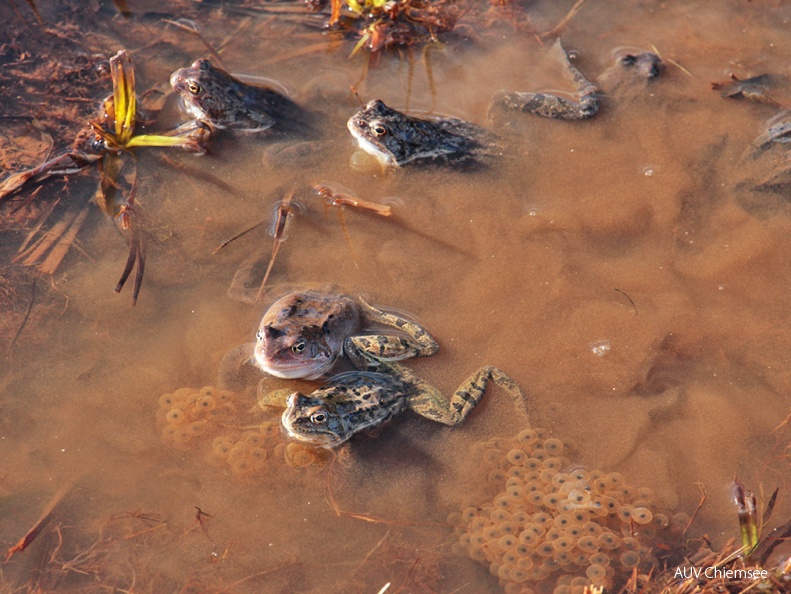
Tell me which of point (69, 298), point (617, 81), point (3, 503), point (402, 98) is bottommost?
point (3, 503)

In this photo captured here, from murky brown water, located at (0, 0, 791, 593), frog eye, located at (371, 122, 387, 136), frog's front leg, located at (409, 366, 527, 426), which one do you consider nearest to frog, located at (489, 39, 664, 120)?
murky brown water, located at (0, 0, 791, 593)

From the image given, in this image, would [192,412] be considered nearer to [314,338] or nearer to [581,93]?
[314,338]

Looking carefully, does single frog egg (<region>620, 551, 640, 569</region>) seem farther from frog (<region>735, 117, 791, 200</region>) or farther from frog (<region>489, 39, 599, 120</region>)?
→ frog (<region>489, 39, 599, 120</region>)

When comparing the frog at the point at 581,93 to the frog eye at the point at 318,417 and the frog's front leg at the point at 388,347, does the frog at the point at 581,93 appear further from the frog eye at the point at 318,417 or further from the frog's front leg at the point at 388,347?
the frog eye at the point at 318,417

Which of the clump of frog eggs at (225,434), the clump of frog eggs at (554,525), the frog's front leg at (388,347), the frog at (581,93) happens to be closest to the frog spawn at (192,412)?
the clump of frog eggs at (225,434)

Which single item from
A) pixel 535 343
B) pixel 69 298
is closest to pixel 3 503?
pixel 69 298

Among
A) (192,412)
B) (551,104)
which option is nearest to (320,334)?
(192,412)

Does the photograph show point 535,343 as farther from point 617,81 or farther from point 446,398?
point 617,81
